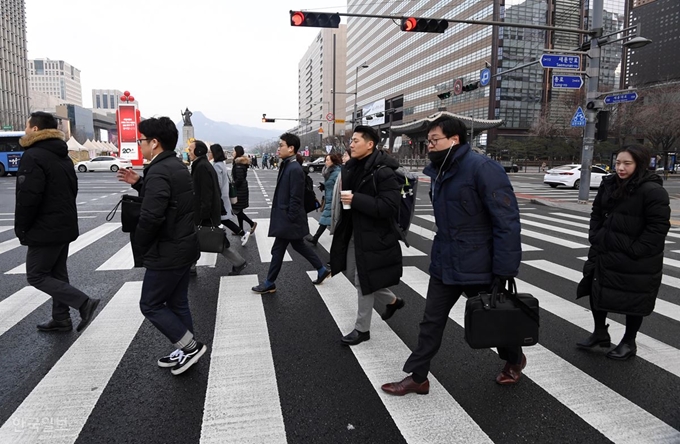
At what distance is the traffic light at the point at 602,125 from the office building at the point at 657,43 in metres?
78.2

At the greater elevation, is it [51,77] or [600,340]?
[51,77]

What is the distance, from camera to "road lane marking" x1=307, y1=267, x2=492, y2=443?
2754 mm

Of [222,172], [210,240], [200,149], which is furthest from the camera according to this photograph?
[222,172]

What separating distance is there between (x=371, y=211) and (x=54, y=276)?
309cm

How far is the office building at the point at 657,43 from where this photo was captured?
3172 inches

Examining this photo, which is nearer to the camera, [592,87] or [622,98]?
[622,98]

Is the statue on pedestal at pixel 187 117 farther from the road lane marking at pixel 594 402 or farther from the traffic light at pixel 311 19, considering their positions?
the road lane marking at pixel 594 402

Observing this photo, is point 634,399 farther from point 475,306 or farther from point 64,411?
point 64,411

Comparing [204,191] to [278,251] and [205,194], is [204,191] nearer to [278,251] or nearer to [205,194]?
[205,194]

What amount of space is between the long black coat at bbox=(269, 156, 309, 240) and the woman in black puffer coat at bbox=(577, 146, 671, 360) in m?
3.04

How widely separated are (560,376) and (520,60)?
70.0 metres

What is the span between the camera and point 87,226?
10.9 m

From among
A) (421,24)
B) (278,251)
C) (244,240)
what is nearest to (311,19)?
(421,24)

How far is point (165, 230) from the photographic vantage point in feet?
10.9
